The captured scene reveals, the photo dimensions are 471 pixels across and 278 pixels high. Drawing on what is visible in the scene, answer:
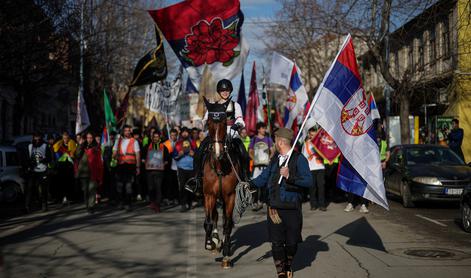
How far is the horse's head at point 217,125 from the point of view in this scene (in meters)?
9.30

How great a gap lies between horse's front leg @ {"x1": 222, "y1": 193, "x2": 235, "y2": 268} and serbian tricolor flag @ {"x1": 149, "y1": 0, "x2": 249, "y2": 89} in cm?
831

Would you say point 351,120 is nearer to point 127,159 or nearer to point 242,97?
point 127,159

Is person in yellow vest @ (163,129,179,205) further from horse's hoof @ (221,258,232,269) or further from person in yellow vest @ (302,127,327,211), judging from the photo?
horse's hoof @ (221,258,232,269)

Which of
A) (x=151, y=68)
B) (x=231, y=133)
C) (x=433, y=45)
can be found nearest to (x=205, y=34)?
(x=151, y=68)

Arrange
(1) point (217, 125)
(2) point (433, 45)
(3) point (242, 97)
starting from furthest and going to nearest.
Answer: (2) point (433, 45)
(3) point (242, 97)
(1) point (217, 125)

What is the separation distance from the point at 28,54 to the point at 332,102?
13824mm

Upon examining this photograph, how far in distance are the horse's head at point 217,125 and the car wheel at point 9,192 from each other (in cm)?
1139

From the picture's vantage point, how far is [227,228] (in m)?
9.57

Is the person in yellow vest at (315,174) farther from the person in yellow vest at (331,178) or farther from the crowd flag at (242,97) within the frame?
the crowd flag at (242,97)

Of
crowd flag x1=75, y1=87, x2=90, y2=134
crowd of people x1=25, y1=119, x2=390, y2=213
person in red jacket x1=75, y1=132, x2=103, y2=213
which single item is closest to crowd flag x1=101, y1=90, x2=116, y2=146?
crowd flag x1=75, y1=87, x2=90, y2=134

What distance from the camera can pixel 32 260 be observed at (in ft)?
31.2

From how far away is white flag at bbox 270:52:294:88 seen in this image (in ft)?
60.4

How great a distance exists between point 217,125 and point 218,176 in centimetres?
92

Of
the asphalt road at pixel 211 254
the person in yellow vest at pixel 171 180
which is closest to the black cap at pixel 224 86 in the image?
the asphalt road at pixel 211 254
